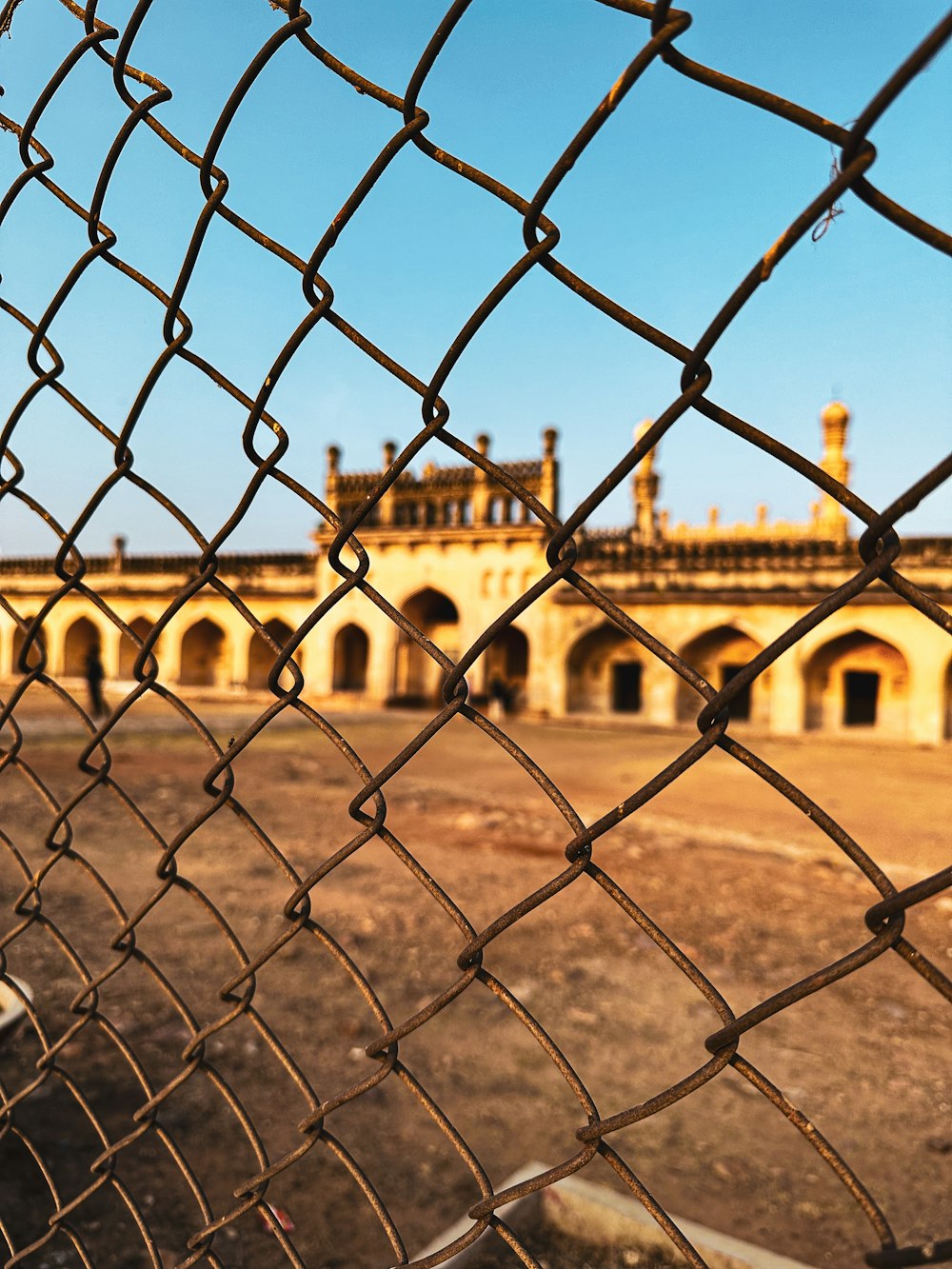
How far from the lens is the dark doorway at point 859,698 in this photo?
45.6 feet

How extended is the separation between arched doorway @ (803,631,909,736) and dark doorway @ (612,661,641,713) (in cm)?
326

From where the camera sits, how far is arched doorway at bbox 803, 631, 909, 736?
1334 cm

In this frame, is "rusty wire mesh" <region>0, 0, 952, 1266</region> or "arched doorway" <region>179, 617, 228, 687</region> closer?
"rusty wire mesh" <region>0, 0, 952, 1266</region>

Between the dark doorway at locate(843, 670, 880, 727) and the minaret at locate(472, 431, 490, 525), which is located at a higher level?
the minaret at locate(472, 431, 490, 525)

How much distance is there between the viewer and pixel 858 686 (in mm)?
14078

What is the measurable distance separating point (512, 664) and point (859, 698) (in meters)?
6.89

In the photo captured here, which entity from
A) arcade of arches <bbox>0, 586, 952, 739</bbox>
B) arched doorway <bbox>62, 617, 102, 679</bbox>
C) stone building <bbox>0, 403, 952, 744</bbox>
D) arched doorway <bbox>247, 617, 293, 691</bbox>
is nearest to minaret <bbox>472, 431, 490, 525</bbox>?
stone building <bbox>0, 403, 952, 744</bbox>

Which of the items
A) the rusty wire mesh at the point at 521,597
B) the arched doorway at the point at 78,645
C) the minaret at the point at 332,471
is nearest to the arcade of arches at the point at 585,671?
the arched doorway at the point at 78,645

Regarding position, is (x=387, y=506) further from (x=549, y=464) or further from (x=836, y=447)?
(x=836, y=447)

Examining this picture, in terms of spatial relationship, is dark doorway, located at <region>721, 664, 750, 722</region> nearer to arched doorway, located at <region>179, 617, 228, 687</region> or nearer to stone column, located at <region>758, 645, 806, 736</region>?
stone column, located at <region>758, 645, 806, 736</region>

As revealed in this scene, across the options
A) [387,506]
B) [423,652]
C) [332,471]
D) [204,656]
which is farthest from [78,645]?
[423,652]

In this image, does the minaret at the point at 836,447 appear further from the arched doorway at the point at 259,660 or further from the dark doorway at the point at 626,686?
the arched doorway at the point at 259,660

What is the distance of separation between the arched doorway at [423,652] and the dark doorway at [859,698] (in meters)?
7.39

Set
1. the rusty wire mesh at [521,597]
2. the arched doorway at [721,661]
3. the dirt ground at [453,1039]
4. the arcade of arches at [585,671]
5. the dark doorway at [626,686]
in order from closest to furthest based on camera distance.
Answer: the rusty wire mesh at [521,597], the dirt ground at [453,1039], the arcade of arches at [585,671], the arched doorway at [721,661], the dark doorway at [626,686]
